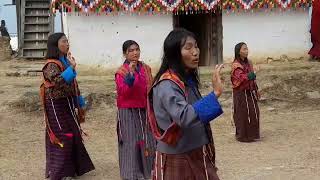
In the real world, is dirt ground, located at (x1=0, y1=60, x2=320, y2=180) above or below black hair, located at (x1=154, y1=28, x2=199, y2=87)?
below

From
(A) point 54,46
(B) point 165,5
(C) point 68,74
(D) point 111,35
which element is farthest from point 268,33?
(C) point 68,74

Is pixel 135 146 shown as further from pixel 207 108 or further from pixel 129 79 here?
pixel 207 108

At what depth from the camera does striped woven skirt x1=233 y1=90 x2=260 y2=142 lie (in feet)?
25.7

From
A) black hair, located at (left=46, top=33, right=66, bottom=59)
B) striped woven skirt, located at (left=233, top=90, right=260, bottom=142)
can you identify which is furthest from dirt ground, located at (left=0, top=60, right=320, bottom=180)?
black hair, located at (left=46, top=33, right=66, bottom=59)

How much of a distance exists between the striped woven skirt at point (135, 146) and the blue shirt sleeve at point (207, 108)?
2.85m

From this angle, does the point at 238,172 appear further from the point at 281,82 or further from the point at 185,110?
the point at 281,82

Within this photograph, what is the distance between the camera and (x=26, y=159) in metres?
7.21

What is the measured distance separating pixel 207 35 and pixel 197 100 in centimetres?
1024

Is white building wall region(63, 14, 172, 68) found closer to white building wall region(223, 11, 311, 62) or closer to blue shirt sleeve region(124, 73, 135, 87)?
white building wall region(223, 11, 311, 62)

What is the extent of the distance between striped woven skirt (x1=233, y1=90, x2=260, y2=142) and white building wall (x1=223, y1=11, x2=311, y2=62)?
4.71 metres

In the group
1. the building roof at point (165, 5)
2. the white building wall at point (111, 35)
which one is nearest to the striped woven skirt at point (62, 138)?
the building roof at point (165, 5)

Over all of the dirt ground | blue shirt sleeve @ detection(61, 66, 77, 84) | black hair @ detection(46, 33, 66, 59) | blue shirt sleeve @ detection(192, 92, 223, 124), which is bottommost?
the dirt ground

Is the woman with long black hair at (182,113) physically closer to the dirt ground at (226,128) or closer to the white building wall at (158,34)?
the dirt ground at (226,128)

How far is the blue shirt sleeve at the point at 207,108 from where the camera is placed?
2932 millimetres
